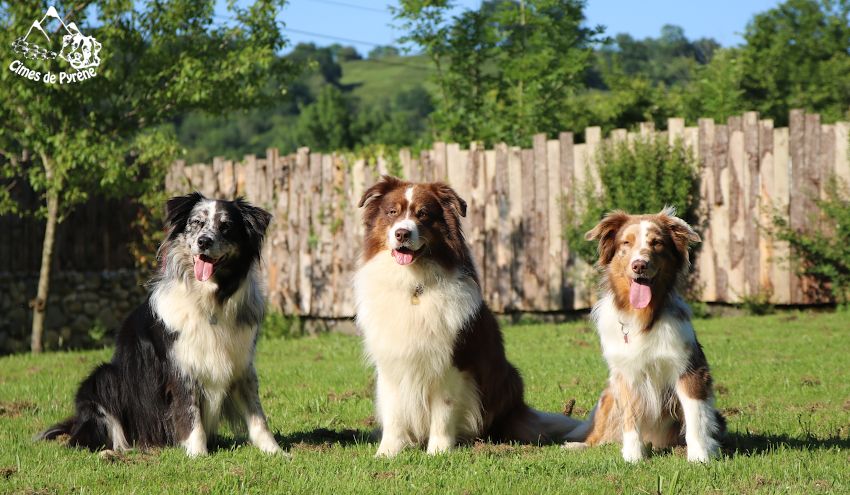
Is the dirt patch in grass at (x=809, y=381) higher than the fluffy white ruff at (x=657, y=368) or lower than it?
lower

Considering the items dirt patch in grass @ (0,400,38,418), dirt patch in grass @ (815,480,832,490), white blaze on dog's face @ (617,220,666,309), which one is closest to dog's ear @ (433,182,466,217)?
white blaze on dog's face @ (617,220,666,309)

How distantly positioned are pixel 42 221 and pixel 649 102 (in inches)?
531

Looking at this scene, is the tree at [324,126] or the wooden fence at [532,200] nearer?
the wooden fence at [532,200]

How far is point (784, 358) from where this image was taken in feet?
34.3

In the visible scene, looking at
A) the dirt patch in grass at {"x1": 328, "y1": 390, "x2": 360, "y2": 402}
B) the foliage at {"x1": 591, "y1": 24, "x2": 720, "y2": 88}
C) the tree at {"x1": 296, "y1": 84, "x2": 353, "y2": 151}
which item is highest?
the foliage at {"x1": 591, "y1": 24, "x2": 720, "y2": 88}

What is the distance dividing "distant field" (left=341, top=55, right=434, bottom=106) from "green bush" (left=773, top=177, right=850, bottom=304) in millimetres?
71241

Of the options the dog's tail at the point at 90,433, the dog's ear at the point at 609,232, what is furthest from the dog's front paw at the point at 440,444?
the dog's tail at the point at 90,433

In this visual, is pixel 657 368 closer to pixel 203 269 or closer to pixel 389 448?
pixel 389 448

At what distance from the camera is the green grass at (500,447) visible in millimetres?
5484

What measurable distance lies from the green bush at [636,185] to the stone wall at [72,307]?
7.42 m

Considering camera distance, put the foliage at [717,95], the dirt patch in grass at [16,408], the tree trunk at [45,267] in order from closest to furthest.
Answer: the dirt patch in grass at [16,408]
the tree trunk at [45,267]
the foliage at [717,95]

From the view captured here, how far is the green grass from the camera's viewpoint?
5.48m

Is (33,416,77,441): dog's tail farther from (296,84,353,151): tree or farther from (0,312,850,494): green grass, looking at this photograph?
(296,84,353,151): tree

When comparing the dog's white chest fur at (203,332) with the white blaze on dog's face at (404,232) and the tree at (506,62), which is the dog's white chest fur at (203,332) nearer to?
the white blaze on dog's face at (404,232)
